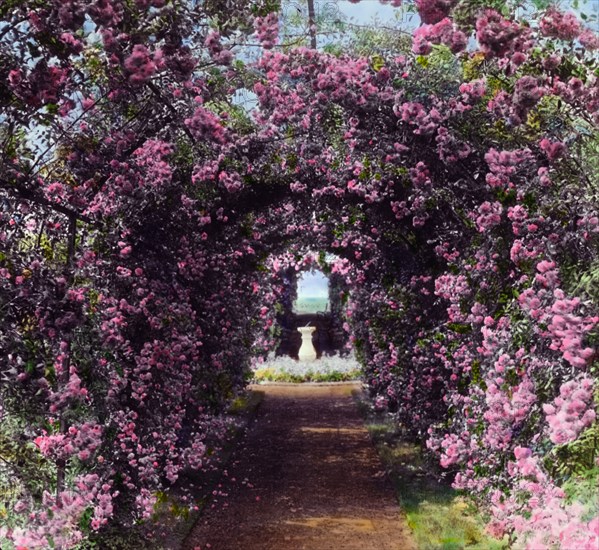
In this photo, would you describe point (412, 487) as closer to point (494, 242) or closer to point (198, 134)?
point (494, 242)

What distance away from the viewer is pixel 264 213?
347 inches

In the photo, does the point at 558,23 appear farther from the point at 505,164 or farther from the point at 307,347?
the point at 307,347

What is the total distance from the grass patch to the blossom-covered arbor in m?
0.37

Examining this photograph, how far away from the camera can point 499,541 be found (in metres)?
5.46

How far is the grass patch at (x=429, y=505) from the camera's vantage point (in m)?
5.84

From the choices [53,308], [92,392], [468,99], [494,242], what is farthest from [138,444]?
[468,99]

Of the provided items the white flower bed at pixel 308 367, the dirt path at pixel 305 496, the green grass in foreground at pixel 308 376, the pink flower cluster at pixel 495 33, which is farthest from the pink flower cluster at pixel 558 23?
the green grass in foreground at pixel 308 376

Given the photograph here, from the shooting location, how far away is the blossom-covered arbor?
4359mm

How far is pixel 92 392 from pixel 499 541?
121 inches

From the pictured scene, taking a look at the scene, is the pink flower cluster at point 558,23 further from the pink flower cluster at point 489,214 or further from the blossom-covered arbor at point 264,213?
the pink flower cluster at point 489,214

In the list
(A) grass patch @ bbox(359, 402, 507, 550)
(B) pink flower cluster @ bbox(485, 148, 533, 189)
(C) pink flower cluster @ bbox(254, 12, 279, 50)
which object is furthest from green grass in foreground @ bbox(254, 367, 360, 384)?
(C) pink flower cluster @ bbox(254, 12, 279, 50)

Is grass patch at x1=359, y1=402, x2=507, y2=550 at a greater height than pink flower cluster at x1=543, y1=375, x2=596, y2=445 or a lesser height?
lesser

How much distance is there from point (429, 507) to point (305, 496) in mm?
1330

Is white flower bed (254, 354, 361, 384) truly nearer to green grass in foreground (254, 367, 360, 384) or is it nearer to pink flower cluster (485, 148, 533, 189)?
green grass in foreground (254, 367, 360, 384)
